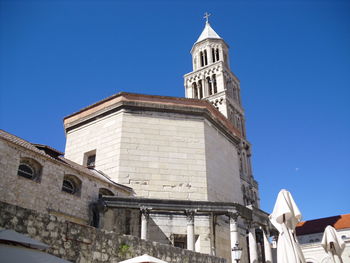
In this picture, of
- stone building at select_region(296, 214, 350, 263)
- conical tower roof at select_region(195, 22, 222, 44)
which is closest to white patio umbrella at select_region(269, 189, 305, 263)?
stone building at select_region(296, 214, 350, 263)

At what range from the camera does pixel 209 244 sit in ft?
55.4

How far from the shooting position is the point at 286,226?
8922mm

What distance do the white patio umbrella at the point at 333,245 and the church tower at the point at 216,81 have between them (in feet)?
148

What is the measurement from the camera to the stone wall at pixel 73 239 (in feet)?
22.1

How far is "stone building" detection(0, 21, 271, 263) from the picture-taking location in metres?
14.5

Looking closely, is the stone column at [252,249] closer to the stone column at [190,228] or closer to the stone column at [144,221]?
the stone column at [190,228]

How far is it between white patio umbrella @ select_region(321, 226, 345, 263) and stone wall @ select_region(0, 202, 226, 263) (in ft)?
22.3

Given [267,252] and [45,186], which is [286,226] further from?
[45,186]

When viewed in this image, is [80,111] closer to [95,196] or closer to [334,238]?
[95,196]

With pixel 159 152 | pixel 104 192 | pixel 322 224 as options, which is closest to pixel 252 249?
pixel 159 152

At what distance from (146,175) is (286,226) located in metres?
10.9

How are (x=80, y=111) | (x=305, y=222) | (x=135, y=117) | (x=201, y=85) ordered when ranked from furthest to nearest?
(x=201, y=85) → (x=305, y=222) → (x=80, y=111) → (x=135, y=117)

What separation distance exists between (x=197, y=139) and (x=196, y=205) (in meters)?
5.34

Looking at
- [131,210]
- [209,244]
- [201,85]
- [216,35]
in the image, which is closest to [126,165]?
[131,210]
